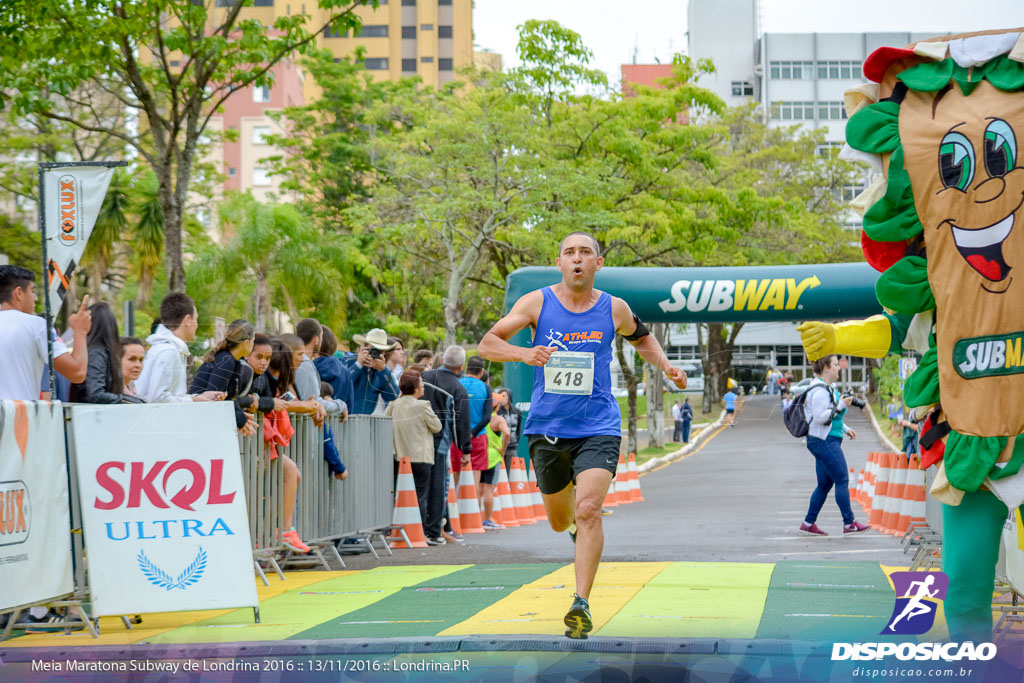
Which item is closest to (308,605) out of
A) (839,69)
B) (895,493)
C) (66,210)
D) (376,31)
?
(66,210)

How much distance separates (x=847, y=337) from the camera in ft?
16.7

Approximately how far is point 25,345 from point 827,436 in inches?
343

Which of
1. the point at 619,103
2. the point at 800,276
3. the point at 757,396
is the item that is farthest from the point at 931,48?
the point at 619,103

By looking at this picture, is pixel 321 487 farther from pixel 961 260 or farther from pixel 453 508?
pixel 961 260

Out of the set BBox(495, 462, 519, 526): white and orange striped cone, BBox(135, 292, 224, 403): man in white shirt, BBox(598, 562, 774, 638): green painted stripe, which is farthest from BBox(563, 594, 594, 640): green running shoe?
BBox(495, 462, 519, 526): white and orange striped cone

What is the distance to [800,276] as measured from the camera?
1627 cm

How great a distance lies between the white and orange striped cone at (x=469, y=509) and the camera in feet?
47.9

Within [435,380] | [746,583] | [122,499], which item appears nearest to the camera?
[122,499]

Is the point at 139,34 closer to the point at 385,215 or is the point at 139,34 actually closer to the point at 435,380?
the point at 435,380

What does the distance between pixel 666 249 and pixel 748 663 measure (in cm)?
2345

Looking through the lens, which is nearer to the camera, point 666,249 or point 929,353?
point 929,353

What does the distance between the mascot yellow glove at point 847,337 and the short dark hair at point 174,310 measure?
4905mm

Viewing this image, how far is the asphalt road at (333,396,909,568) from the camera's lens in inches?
443

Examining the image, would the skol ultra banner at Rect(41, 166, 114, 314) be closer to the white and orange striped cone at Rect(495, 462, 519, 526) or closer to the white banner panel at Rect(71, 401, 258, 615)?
the white banner panel at Rect(71, 401, 258, 615)
